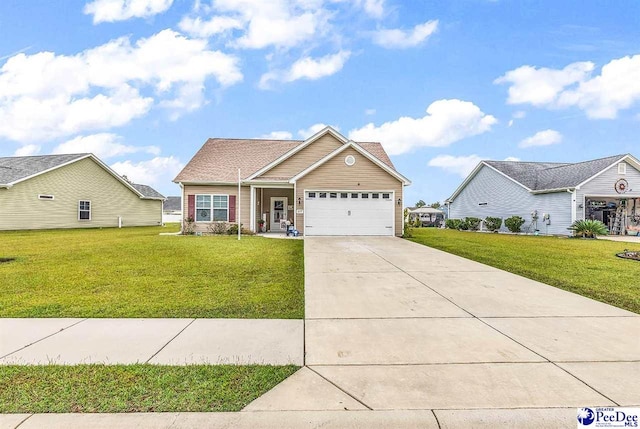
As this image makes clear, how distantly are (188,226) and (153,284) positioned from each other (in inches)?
512

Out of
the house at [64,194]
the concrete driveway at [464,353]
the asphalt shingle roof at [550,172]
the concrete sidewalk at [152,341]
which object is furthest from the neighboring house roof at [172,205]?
the concrete sidewalk at [152,341]

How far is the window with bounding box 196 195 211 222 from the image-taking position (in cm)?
1914

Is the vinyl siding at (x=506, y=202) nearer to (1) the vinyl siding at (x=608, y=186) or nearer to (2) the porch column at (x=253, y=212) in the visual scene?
(1) the vinyl siding at (x=608, y=186)

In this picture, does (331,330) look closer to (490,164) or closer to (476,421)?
(476,421)

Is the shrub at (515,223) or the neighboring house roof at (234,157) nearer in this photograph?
the neighboring house roof at (234,157)

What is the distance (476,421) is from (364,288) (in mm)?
3998

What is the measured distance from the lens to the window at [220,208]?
62.7 feet

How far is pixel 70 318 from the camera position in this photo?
455cm

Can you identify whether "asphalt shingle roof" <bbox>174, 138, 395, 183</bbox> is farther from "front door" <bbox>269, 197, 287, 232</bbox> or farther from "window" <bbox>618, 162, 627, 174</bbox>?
"window" <bbox>618, 162, 627, 174</bbox>

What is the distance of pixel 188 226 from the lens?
18.9 meters

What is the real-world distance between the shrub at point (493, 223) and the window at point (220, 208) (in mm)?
20198

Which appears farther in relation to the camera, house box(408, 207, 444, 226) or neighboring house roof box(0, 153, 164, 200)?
house box(408, 207, 444, 226)

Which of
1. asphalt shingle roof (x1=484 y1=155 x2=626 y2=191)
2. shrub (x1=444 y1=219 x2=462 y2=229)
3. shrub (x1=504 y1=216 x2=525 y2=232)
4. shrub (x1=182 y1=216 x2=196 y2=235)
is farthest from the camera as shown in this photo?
shrub (x1=444 y1=219 x2=462 y2=229)

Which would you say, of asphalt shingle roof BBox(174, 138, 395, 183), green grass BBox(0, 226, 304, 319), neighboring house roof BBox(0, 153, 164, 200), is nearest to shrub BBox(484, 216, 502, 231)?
asphalt shingle roof BBox(174, 138, 395, 183)
